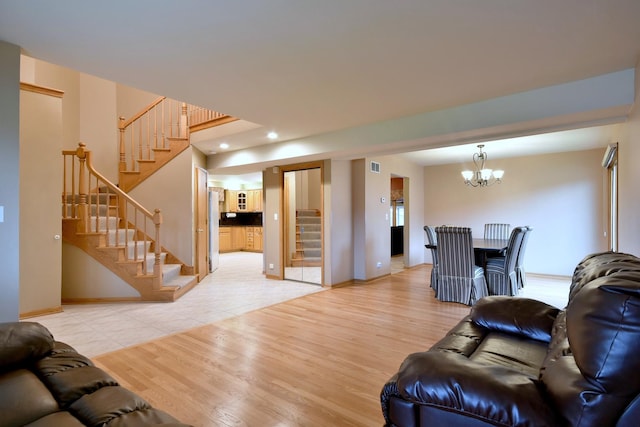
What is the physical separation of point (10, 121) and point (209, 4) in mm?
1768

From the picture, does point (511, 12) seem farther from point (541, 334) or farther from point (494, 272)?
point (494, 272)

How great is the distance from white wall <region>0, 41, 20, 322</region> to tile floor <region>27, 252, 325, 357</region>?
0.89m

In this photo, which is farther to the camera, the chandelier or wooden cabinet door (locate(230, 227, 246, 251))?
wooden cabinet door (locate(230, 227, 246, 251))

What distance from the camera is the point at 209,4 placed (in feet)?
6.08

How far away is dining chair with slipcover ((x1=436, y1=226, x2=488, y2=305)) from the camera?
14.4ft

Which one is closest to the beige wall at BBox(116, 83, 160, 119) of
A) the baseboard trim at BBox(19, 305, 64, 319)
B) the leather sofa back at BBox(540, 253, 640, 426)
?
the baseboard trim at BBox(19, 305, 64, 319)

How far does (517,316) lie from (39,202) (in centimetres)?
520

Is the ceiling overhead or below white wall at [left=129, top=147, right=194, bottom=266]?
overhead

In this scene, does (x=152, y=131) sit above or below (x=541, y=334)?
above

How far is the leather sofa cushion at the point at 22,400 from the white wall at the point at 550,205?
757 centimetres

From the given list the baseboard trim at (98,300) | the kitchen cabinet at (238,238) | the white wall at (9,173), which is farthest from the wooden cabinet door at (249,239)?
the white wall at (9,173)

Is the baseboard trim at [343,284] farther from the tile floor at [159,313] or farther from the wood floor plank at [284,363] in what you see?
the wood floor plank at [284,363]

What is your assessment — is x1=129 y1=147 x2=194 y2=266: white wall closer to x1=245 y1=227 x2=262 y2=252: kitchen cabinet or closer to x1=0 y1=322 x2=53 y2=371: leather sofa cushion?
x1=0 y1=322 x2=53 y2=371: leather sofa cushion

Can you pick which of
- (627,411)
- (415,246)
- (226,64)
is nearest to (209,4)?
(226,64)
